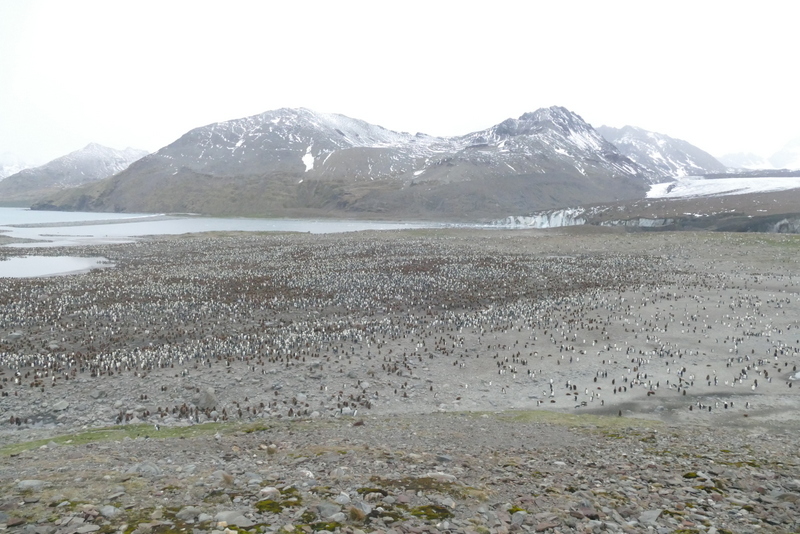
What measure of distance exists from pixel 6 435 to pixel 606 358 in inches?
826

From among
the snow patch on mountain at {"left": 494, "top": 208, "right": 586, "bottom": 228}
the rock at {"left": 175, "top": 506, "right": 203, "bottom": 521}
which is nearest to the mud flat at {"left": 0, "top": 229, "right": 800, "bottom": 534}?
the rock at {"left": 175, "top": 506, "right": 203, "bottom": 521}

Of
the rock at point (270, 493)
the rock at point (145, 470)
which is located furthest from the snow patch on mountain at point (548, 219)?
the rock at point (270, 493)

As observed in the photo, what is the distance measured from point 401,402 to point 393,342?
6.78 metres

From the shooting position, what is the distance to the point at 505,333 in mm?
24312

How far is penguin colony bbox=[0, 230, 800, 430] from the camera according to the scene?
53.0 feet

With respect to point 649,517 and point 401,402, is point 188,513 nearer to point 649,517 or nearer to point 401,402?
point 649,517

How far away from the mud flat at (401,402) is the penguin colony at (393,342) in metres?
0.15

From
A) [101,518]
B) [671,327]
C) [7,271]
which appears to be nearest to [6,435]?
[101,518]

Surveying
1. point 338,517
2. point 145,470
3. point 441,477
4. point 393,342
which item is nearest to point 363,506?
point 338,517

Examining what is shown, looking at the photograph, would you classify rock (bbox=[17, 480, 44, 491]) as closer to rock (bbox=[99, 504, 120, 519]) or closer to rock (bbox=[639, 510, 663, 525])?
rock (bbox=[99, 504, 120, 519])

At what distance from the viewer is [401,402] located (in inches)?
639

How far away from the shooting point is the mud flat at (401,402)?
7188 mm

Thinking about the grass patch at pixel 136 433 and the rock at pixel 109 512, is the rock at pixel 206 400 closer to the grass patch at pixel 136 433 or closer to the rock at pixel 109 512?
the grass patch at pixel 136 433

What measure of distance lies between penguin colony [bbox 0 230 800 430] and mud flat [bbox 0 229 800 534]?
5.9 inches
